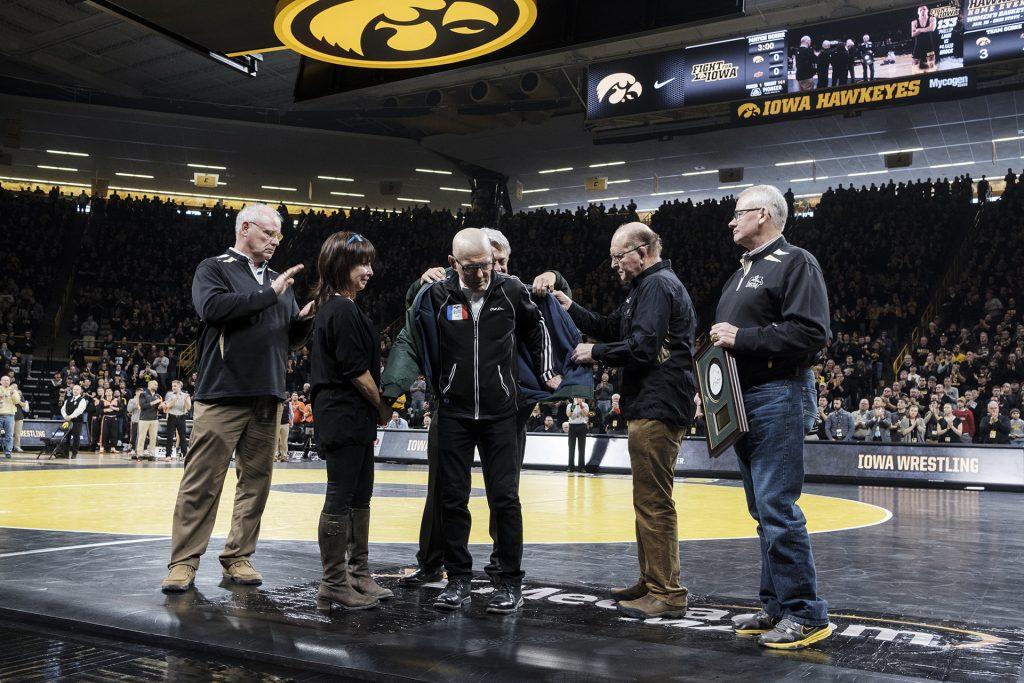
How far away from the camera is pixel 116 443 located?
20.6m

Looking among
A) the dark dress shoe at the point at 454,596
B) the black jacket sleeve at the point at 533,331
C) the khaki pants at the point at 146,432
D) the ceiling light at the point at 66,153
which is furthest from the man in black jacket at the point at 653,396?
the ceiling light at the point at 66,153

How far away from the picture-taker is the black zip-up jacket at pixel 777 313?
12.3 ft

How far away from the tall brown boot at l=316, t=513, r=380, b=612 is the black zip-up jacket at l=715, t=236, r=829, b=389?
2072 millimetres

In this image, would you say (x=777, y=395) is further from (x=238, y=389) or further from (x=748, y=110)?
(x=748, y=110)

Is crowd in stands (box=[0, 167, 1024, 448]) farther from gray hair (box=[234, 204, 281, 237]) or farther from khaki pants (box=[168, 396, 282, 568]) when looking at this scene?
gray hair (box=[234, 204, 281, 237])

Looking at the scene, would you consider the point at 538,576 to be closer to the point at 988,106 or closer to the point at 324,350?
the point at 324,350

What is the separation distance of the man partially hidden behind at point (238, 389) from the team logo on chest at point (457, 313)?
2.89ft

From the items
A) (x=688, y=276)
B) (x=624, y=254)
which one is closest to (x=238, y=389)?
(x=624, y=254)

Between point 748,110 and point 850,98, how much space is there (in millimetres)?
1802

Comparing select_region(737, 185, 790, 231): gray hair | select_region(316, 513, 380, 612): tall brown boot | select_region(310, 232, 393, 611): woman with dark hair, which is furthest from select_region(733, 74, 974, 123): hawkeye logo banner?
select_region(316, 513, 380, 612): tall brown boot

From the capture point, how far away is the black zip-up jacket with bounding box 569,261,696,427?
4457 mm

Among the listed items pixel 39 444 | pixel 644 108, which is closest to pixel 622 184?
pixel 644 108

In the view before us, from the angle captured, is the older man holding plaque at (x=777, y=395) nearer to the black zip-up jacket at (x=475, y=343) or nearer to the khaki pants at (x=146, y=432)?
the black zip-up jacket at (x=475, y=343)

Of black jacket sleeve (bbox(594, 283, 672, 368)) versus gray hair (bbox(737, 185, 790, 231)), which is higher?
gray hair (bbox(737, 185, 790, 231))
